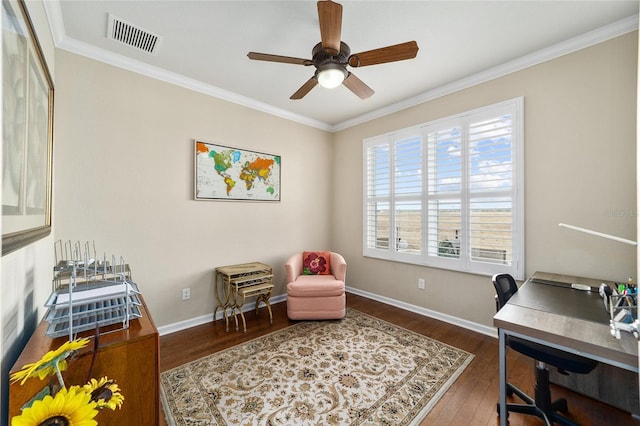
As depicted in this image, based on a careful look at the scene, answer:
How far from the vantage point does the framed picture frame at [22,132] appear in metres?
0.90

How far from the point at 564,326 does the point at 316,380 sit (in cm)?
158

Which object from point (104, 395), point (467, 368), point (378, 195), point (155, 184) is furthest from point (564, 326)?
point (155, 184)

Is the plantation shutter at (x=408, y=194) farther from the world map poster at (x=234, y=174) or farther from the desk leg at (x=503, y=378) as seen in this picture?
the desk leg at (x=503, y=378)

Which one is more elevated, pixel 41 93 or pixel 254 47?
pixel 254 47

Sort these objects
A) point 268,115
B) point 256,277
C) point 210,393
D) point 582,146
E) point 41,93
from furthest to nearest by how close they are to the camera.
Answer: point 268,115
point 256,277
point 582,146
point 210,393
point 41,93

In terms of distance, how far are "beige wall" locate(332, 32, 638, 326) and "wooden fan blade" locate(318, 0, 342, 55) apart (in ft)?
6.21

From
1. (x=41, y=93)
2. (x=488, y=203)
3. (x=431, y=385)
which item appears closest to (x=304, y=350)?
(x=431, y=385)

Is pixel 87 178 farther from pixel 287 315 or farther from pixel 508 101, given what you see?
pixel 508 101

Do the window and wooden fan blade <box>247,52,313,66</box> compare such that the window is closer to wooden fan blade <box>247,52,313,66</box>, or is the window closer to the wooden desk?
the wooden desk

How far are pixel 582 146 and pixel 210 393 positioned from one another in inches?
139

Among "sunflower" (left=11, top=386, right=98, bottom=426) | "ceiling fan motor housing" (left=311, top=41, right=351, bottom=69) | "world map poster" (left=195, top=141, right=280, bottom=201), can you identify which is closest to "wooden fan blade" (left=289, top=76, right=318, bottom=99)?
"ceiling fan motor housing" (left=311, top=41, right=351, bottom=69)

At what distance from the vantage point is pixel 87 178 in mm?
2357

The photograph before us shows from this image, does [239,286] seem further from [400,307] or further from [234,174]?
[400,307]

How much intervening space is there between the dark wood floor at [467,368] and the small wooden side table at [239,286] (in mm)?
190
